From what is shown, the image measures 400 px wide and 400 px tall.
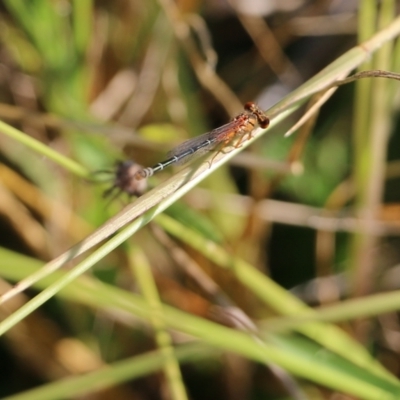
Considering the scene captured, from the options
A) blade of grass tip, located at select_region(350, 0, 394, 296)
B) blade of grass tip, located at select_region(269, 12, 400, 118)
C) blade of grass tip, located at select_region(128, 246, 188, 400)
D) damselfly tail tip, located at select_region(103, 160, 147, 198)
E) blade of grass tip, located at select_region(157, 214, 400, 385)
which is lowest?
blade of grass tip, located at select_region(128, 246, 188, 400)

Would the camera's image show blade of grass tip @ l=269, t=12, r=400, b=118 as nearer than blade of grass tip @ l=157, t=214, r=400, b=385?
Yes

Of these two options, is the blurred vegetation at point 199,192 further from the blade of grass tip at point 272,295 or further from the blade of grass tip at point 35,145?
the blade of grass tip at point 35,145

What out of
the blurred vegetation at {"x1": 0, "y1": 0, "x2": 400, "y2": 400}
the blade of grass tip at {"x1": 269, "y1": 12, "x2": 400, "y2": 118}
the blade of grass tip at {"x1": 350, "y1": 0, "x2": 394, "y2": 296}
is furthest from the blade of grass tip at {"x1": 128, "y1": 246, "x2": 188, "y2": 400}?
the blade of grass tip at {"x1": 350, "y1": 0, "x2": 394, "y2": 296}

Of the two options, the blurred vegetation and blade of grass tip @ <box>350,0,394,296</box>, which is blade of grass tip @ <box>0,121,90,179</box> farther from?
blade of grass tip @ <box>350,0,394,296</box>

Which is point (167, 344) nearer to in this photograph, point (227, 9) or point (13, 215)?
point (13, 215)

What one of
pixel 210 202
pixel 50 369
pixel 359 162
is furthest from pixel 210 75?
pixel 50 369

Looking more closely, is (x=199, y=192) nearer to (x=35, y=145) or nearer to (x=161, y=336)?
(x=161, y=336)

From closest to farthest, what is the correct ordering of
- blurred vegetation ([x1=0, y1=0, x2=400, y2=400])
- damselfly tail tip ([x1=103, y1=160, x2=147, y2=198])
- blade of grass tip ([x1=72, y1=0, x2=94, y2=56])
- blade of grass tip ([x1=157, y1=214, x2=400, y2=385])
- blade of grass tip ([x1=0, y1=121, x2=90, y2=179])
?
blade of grass tip ([x1=0, y1=121, x2=90, y2=179]) < damselfly tail tip ([x1=103, y1=160, x2=147, y2=198]) < blade of grass tip ([x1=157, y1=214, x2=400, y2=385]) < blurred vegetation ([x1=0, y1=0, x2=400, y2=400]) < blade of grass tip ([x1=72, y1=0, x2=94, y2=56])

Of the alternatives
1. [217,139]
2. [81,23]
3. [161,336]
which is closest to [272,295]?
[161,336]
